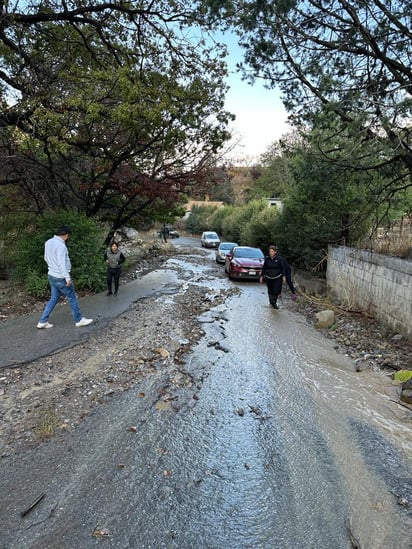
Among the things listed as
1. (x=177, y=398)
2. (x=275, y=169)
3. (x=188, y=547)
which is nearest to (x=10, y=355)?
(x=177, y=398)

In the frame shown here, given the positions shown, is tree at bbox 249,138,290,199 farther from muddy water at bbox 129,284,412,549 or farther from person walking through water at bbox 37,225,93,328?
muddy water at bbox 129,284,412,549

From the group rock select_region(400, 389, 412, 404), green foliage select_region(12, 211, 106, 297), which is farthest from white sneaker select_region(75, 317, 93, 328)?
rock select_region(400, 389, 412, 404)

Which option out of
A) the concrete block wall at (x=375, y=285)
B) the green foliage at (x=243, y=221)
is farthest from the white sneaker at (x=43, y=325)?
the green foliage at (x=243, y=221)

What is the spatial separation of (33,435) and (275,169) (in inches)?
1707

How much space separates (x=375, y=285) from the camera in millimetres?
8898

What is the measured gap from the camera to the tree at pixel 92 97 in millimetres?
8297

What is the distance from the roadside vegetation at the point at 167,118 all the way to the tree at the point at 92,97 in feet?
0.14

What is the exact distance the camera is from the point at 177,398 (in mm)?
4812

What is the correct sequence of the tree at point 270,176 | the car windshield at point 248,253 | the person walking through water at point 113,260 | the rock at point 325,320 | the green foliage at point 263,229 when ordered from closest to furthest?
the rock at point 325,320 < the person walking through water at point 113,260 < the car windshield at point 248,253 < the green foliage at point 263,229 < the tree at point 270,176

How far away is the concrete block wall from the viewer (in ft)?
24.2

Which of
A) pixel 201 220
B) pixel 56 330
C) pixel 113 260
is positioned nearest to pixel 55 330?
pixel 56 330

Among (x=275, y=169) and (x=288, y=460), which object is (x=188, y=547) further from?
(x=275, y=169)

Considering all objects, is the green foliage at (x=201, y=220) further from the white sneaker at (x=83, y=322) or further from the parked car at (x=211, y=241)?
the white sneaker at (x=83, y=322)

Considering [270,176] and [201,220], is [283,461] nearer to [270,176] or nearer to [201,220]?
[270,176]
